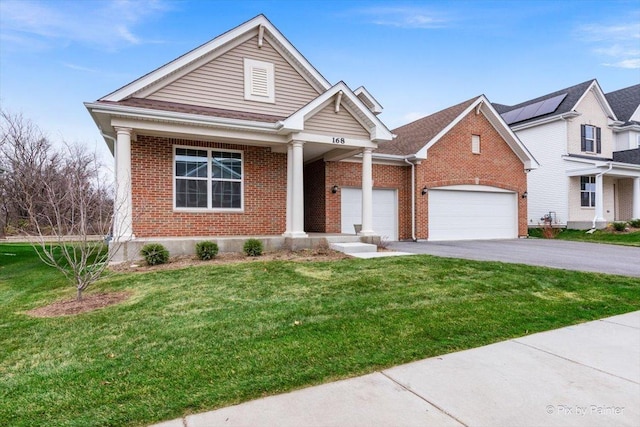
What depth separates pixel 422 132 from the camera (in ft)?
54.4

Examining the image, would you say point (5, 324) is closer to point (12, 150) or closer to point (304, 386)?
point (304, 386)

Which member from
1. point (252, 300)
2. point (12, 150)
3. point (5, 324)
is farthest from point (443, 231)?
point (12, 150)

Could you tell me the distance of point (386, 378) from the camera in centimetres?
316

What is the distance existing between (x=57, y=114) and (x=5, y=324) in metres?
27.2

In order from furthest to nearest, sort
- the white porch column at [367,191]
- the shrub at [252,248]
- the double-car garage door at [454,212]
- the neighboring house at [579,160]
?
the neighboring house at [579,160]
the double-car garage door at [454,212]
the white porch column at [367,191]
the shrub at [252,248]

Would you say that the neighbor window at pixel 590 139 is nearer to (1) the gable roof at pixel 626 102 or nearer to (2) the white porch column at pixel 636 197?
(2) the white porch column at pixel 636 197

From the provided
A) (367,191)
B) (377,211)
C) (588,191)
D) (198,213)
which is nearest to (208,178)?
(198,213)

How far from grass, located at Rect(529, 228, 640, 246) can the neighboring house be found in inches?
37.3

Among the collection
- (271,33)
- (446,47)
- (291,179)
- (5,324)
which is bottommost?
(5,324)

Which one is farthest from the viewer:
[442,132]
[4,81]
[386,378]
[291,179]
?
[4,81]

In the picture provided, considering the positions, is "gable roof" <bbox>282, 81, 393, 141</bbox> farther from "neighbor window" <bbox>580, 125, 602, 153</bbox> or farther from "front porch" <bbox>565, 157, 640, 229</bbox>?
"neighbor window" <bbox>580, 125, 602, 153</bbox>

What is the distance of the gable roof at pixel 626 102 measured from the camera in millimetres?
23641

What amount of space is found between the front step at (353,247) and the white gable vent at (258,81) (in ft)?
17.7

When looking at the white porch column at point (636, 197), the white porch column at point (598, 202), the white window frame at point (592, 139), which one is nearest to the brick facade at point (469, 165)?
the white porch column at point (598, 202)
